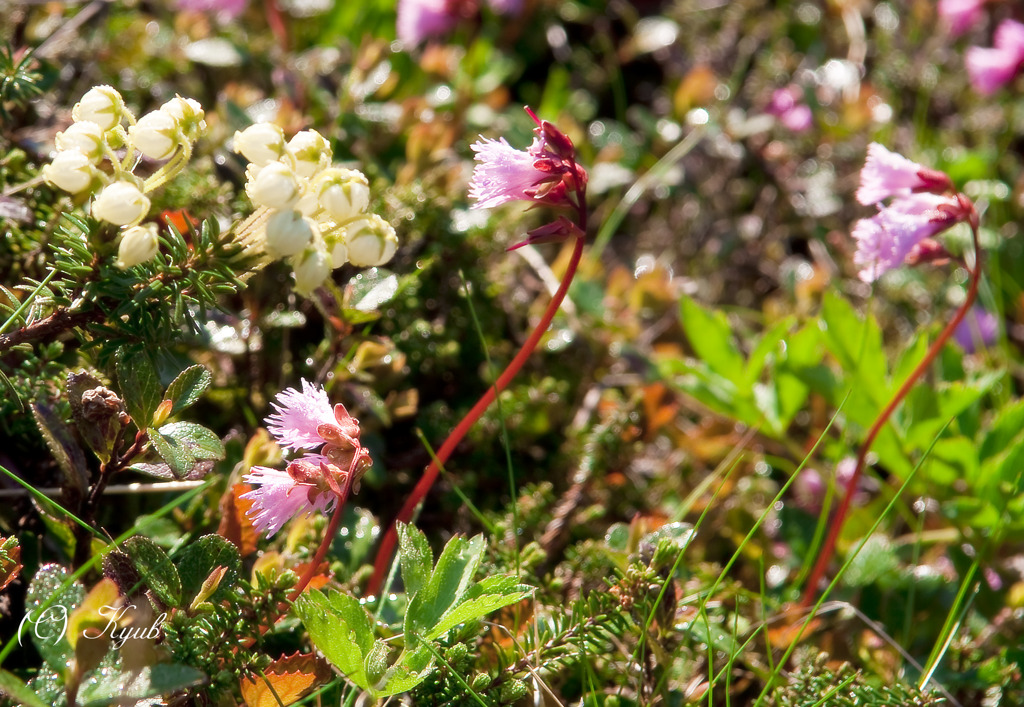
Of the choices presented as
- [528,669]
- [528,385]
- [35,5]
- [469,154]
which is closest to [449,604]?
[528,669]

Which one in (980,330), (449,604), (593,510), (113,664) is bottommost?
(980,330)

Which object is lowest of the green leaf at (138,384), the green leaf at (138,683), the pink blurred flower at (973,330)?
the pink blurred flower at (973,330)

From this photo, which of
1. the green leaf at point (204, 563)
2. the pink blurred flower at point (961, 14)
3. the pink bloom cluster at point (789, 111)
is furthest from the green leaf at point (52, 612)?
the pink blurred flower at point (961, 14)

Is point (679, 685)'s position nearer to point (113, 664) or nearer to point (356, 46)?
point (113, 664)

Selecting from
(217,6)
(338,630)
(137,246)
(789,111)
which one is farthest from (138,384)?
(789,111)

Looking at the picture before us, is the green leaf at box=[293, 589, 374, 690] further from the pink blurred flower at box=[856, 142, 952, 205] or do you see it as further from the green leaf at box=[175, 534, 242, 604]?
the pink blurred flower at box=[856, 142, 952, 205]

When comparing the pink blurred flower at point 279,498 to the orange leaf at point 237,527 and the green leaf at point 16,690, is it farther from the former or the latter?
the green leaf at point 16,690
